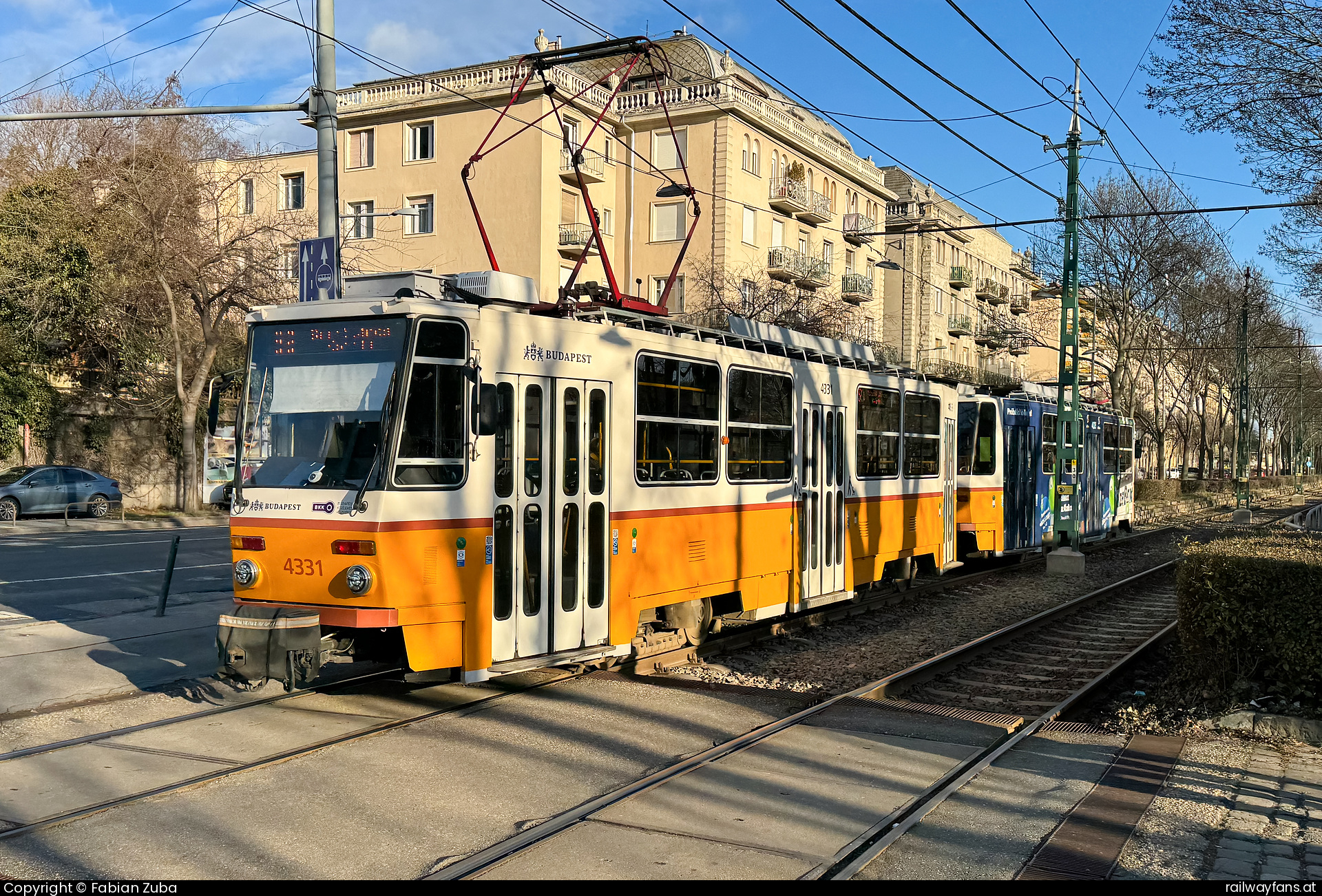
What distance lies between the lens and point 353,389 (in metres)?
8.38

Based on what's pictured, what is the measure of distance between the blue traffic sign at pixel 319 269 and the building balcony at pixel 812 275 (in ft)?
118

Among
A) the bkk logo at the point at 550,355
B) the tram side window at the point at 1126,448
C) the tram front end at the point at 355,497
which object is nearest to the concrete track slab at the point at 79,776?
the tram front end at the point at 355,497

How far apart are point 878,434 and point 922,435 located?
190 cm

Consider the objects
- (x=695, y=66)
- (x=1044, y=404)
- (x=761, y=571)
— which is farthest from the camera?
(x=695, y=66)

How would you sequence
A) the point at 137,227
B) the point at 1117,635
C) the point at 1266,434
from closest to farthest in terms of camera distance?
1. the point at 1117,635
2. the point at 137,227
3. the point at 1266,434

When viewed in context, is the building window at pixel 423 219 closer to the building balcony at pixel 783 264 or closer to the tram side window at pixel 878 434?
the building balcony at pixel 783 264

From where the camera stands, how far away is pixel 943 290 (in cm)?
6412

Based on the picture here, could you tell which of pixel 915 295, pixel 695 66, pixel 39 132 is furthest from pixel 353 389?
pixel 915 295

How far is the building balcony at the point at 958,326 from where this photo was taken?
6406 centimetres

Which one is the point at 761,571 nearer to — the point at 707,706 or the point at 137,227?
the point at 707,706

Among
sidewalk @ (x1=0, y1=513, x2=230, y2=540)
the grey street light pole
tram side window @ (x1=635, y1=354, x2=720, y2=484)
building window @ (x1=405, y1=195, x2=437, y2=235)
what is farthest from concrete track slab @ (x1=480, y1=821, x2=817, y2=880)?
building window @ (x1=405, y1=195, x2=437, y2=235)

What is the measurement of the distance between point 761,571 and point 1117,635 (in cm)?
500

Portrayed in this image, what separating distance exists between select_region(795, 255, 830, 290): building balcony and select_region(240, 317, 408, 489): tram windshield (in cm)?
3971

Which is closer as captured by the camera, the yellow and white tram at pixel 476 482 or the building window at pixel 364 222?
the yellow and white tram at pixel 476 482
